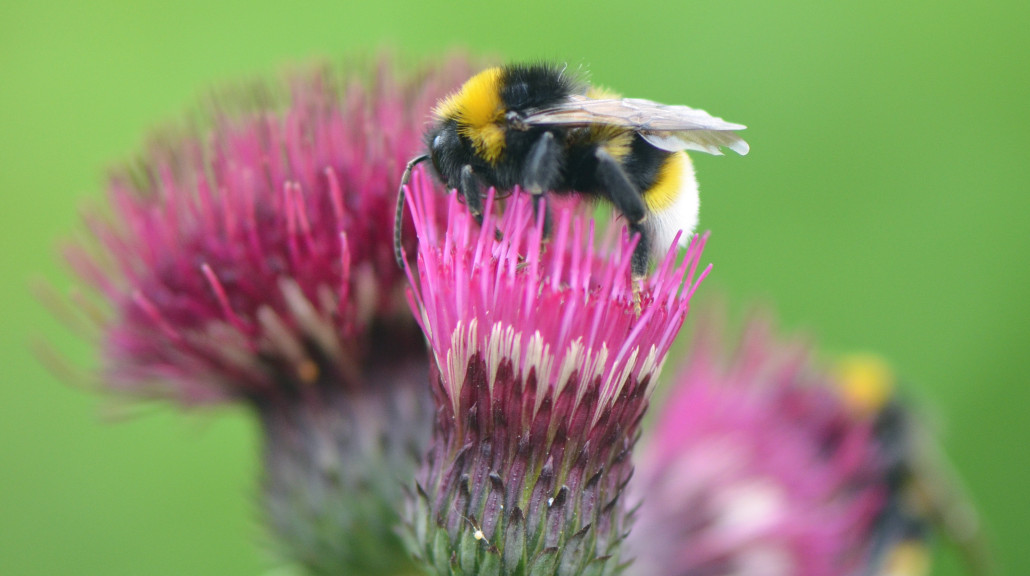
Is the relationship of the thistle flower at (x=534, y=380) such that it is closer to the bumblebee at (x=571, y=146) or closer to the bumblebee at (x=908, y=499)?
the bumblebee at (x=571, y=146)

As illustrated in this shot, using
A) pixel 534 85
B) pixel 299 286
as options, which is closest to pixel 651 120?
pixel 534 85

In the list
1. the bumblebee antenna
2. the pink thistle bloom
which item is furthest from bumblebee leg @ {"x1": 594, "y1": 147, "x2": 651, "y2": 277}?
the pink thistle bloom

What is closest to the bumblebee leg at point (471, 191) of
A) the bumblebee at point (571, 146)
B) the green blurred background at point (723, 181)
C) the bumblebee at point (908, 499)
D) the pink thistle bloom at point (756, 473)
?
the bumblebee at point (571, 146)

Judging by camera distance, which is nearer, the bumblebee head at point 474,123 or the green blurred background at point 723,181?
the bumblebee head at point 474,123

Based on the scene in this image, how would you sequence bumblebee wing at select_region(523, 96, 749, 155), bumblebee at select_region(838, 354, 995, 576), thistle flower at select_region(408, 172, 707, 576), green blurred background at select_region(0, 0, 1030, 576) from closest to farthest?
thistle flower at select_region(408, 172, 707, 576), bumblebee wing at select_region(523, 96, 749, 155), bumblebee at select_region(838, 354, 995, 576), green blurred background at select_region(0, 0, 1030, 576)

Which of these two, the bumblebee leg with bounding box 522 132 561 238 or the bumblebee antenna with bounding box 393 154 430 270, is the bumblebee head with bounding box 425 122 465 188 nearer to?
the bumblebee antenna with bounding box 393 154 430 270

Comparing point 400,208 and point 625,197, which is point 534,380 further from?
point 400,208
